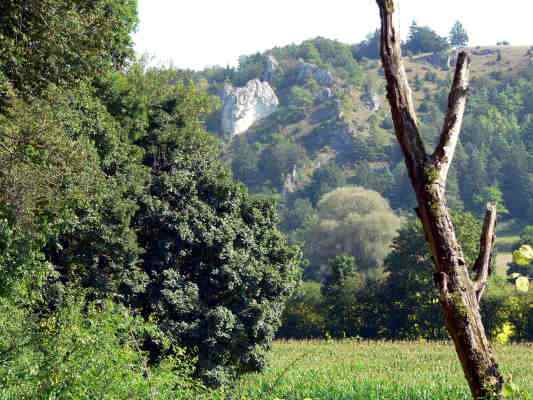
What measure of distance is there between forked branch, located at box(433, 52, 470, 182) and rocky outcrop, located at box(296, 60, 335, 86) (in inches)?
5540

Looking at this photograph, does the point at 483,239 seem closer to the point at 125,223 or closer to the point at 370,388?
the point at 125,223

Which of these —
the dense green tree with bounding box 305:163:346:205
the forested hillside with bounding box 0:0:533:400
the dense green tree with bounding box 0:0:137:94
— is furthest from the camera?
the dense green tree with bounding box 305:163:346:205

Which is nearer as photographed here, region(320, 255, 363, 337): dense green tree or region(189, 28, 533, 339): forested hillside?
region(189, 28, 533, 339): forested hillside

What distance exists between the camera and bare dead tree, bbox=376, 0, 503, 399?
144 inches

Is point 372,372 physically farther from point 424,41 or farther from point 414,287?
point 424,41

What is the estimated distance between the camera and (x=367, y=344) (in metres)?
32.6

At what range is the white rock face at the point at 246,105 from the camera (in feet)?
472

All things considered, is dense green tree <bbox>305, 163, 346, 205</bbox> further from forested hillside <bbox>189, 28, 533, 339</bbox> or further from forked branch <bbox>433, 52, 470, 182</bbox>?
forked branch <bbox>433, 52, 470, 182</bbox>

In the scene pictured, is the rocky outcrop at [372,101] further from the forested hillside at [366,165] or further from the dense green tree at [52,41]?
the dense green tree at [52,41]

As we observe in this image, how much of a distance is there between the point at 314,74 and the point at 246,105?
Answer: 1451 centimetres

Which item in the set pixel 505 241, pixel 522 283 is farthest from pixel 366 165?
pixel 522 283

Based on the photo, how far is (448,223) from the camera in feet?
12.3

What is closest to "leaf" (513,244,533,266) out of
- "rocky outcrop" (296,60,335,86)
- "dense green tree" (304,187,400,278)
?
"dense green tree" (304,187,400,278)

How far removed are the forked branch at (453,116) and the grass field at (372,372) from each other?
963cm
